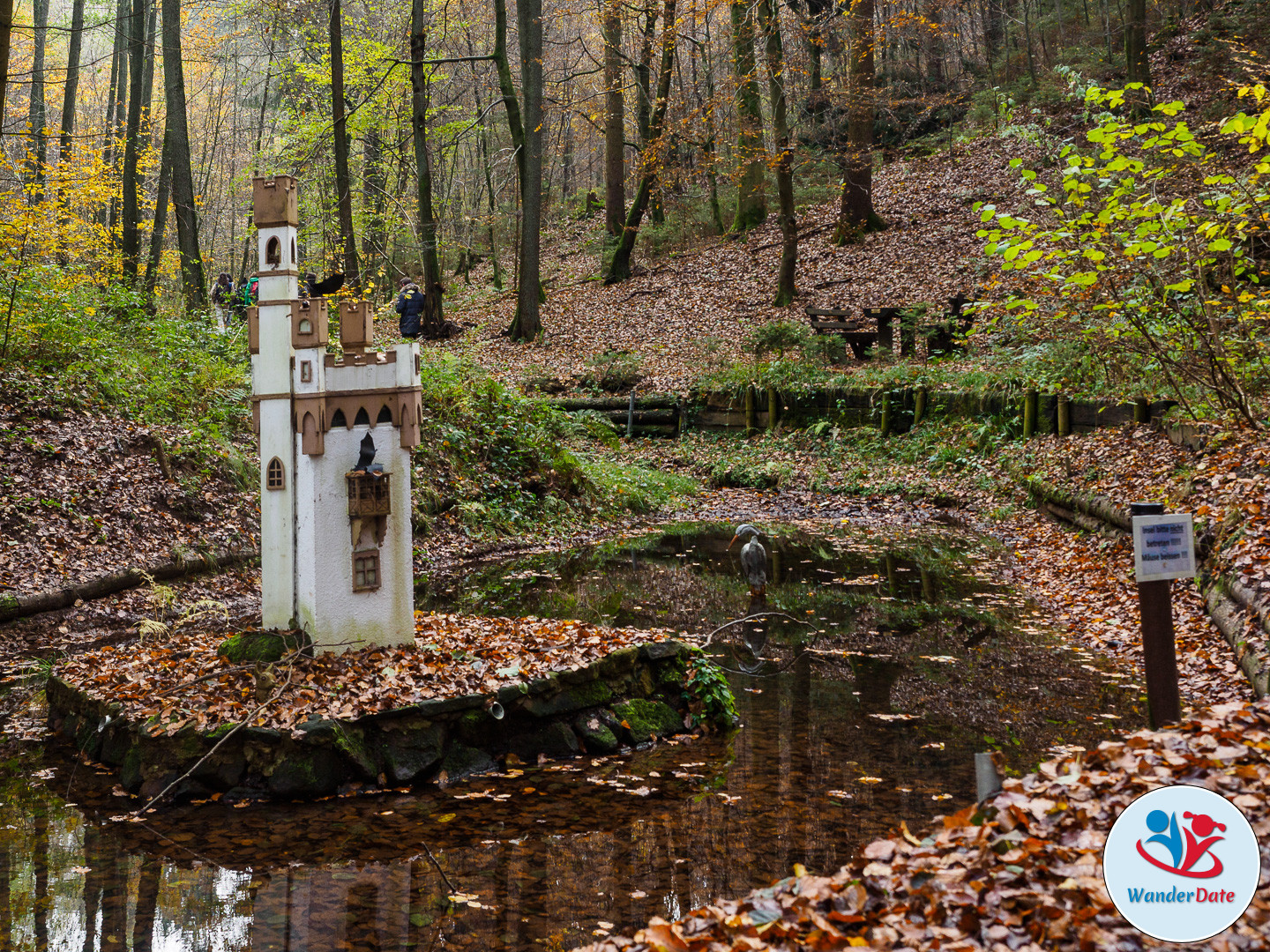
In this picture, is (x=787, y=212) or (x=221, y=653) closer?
(x=221, y=653)

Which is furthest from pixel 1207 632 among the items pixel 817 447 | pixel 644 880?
pixel 817 447

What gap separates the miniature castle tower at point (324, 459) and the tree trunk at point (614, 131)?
75.2 ft

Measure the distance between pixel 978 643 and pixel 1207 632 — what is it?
190 cm

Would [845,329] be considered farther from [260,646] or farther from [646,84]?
[260,646]

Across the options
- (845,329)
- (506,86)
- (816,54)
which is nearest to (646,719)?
(845,329)

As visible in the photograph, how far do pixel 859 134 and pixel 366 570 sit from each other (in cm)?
2211

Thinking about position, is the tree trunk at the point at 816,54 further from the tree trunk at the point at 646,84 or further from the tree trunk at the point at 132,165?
the tree trunk at the point at 132,165

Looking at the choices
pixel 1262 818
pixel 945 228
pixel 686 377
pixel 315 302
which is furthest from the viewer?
pixel 945 228

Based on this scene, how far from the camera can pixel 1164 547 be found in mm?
4473

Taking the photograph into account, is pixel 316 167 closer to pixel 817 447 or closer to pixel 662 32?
pixel 662 32

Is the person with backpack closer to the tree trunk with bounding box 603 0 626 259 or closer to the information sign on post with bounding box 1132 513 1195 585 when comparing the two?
the tree trunk with bounding box 603 0 626 259

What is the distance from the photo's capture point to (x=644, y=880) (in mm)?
4656

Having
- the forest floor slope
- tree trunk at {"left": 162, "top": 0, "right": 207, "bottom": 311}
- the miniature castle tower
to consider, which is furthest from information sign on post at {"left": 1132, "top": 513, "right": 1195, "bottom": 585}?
the forest floor slope

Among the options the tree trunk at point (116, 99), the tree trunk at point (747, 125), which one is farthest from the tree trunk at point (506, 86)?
the tree trunk at point (116, 99)
